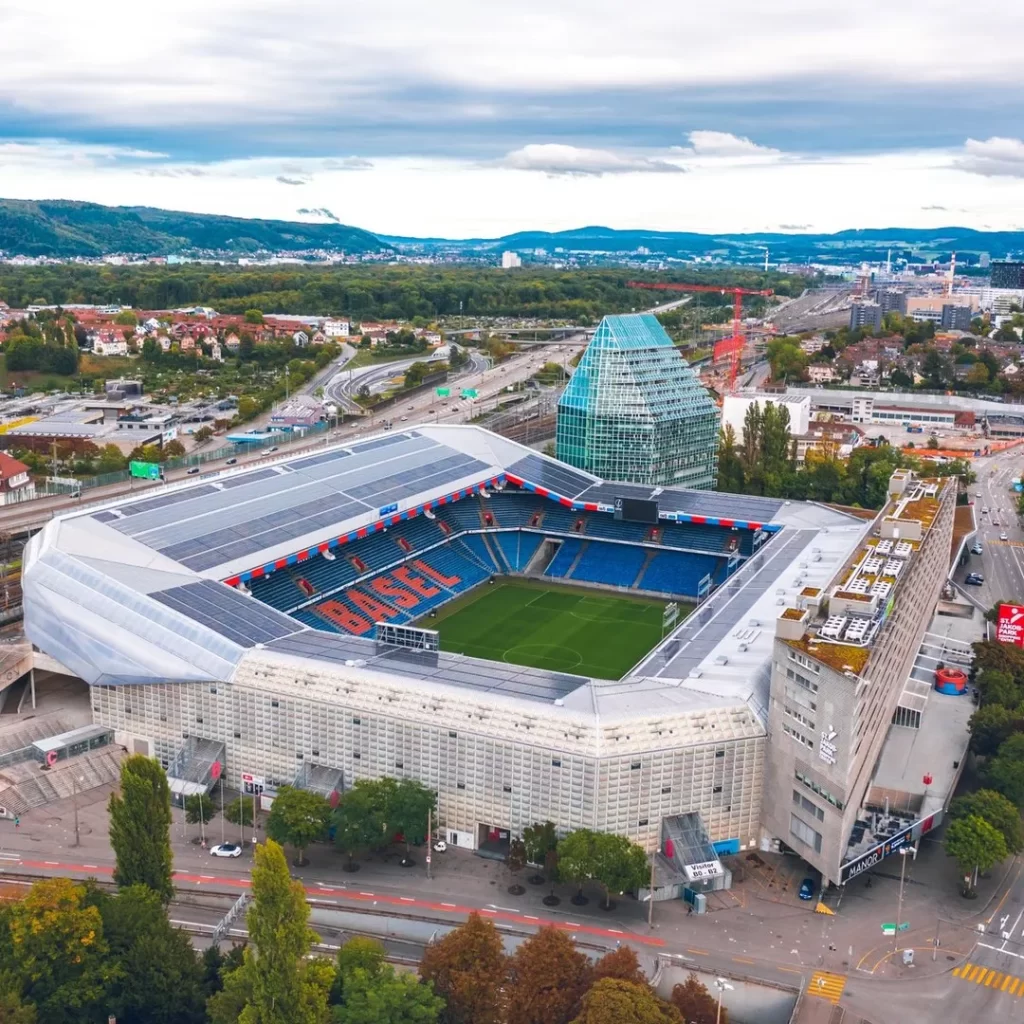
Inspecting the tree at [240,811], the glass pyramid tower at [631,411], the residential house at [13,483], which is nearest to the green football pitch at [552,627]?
the glass pyramid tower at [631,411]

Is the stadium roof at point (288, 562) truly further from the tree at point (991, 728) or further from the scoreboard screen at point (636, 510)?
the tree at point (991, 728)

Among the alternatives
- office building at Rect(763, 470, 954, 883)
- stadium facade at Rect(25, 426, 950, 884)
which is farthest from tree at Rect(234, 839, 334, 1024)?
office building at Rect(763, 470, 954, 883)

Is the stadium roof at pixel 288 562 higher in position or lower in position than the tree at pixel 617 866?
higher

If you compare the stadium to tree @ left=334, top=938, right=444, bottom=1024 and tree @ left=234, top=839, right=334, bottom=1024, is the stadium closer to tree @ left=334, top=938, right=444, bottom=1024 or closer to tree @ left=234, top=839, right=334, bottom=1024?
tree @ left=334, top=938, right=444, bottom=1024

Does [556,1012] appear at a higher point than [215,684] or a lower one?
lower

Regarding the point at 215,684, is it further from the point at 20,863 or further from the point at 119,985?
the point at 119,985

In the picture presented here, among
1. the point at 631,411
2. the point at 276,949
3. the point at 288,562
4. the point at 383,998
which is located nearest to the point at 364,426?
the point at 631,411

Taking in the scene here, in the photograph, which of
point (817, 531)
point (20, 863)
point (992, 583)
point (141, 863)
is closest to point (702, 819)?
point (141, 863)
